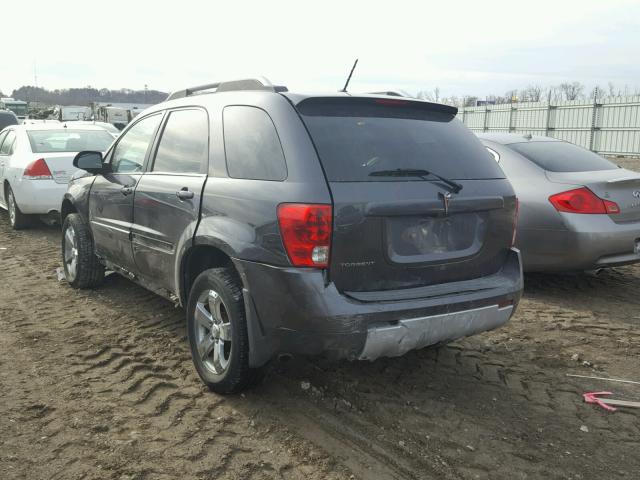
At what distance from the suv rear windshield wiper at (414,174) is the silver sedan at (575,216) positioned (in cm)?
252

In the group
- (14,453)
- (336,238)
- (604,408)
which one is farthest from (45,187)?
(604,408)

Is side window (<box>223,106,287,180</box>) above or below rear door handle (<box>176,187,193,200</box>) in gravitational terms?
above

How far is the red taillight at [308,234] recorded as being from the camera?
3059 mm

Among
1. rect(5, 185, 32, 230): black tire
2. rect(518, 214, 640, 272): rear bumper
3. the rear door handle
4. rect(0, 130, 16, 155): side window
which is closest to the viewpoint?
the rear door handle

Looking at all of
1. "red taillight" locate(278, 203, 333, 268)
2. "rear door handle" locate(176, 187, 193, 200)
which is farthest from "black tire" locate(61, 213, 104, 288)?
"red taillight" locate(278, 203, 333, 268)

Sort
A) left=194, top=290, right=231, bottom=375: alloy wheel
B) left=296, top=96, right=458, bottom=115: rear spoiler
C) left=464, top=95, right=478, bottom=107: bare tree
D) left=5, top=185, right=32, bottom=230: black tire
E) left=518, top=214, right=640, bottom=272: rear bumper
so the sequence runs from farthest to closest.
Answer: left=464, top=95, right=478, bottom=107: bare tree, left=5, top=185, right=32, bottom=230: black tire, left=518, top=214, right=640, bottom=272: rear bumper, left=194, top=290, right=231, bottom=375: alloy wheel, left=296, top=96, right=458, bottom=115: rear spoiler

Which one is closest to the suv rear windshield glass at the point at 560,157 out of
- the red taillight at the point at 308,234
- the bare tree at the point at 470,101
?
the red taillight at the point at 308,234

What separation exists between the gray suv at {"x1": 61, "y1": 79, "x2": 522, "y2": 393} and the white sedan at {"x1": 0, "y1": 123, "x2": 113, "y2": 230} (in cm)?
513

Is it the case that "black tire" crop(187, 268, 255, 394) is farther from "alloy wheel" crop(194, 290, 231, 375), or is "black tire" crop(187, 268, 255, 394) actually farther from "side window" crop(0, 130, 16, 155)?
"side window" crop(0, 130, 16, 155)

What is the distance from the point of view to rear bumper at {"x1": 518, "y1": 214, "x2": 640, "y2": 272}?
5.50 metres

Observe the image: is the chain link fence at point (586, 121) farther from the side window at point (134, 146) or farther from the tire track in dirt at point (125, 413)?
the tire track in dirt at point (125, 413)

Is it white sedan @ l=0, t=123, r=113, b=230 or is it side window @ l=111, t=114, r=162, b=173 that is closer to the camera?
side window @ l=111, t=114, r=162, b=173

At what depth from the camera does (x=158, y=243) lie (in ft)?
13.8

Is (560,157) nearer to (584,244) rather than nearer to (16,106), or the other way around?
(584,244)
